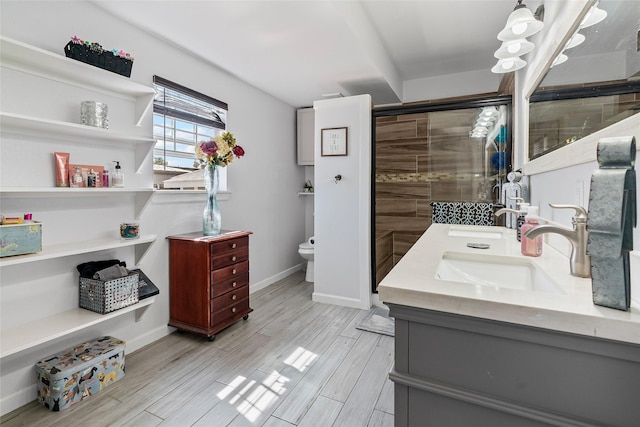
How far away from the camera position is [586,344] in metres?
0.57

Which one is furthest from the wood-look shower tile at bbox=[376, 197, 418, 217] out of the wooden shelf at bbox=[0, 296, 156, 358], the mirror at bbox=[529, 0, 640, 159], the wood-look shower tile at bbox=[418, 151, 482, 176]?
the wooden shelf at bbox=[0, 296, 156, 358]

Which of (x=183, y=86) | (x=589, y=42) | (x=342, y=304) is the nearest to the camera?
(x=589, y=42)

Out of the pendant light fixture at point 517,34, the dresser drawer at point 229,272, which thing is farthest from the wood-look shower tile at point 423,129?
the dresser drawer at point 229,272

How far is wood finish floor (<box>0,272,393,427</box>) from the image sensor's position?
1.60 m

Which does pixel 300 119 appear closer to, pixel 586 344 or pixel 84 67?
pixel 84 67

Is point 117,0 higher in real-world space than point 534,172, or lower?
higher

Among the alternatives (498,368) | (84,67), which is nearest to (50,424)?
(84,67)

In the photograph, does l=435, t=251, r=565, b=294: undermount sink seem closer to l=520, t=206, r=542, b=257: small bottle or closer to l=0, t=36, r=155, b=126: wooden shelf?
l=520, t=206, r=542, b=257: small bottle

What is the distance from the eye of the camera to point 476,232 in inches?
76.2

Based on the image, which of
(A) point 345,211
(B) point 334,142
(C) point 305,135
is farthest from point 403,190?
(C) point 305,135

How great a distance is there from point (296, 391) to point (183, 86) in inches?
100

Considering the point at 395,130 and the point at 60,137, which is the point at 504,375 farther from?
the point at 395,130

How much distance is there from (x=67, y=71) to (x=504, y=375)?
246 centimetres

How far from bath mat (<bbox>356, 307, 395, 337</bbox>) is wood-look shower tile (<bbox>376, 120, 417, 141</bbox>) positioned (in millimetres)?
1790
